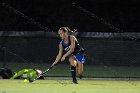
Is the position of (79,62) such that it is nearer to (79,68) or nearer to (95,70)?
(79,68)

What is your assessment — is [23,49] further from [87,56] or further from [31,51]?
[87,56]

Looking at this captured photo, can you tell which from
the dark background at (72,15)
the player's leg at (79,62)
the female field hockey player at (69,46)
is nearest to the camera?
the female field hockey player at (69,46)

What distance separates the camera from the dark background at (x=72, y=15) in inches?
1155

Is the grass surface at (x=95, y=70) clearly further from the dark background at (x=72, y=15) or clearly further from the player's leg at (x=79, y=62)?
the dark background at (x=72, y=15)

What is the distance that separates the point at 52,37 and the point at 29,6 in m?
9.43

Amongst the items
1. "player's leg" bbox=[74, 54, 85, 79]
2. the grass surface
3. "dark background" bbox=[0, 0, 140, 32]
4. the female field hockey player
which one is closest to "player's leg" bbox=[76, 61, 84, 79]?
"player's leg" bbox=[74, 54, 85, 79]

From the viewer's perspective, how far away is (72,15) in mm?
29969

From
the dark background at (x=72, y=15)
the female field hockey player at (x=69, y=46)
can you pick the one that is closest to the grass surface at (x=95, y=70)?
the female field hockey player at (x=69, y=46)

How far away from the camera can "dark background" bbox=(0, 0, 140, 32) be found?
96.2ft

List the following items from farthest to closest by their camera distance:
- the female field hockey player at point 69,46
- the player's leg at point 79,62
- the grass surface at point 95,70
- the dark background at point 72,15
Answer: the dark background at point 72,15, the grass surface at point 95,70, the player's leg at point 79,62, the female field hockey player at point 69,46

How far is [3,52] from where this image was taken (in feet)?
65.3

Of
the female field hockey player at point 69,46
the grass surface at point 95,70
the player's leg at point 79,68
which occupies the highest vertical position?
the female field hockey player at point 69,46

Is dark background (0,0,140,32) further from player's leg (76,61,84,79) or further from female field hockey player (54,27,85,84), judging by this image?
female field hockey player (54,27,85,84)

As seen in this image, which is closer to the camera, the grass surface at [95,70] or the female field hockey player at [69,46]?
the female field hockey player at [69,46]
